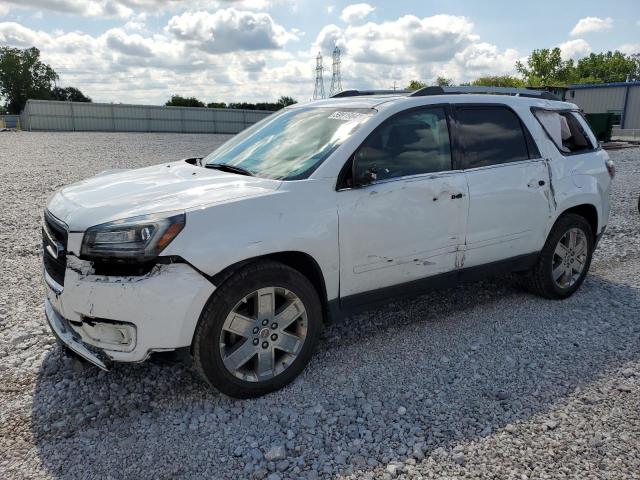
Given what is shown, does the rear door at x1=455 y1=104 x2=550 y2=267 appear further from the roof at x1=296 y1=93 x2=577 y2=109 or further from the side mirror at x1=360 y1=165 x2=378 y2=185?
the side mirror at x1=360 y1=165 x2=378 y2=185

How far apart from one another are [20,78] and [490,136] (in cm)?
10042

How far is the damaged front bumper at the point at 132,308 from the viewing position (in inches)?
115

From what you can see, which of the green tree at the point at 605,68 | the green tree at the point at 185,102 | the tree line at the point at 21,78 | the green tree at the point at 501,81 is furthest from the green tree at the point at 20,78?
the green tree at the point at 605,68

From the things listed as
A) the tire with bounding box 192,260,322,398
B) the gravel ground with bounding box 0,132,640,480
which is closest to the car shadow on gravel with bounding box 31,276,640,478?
the gravel ground with bounding box 0,132,640,480

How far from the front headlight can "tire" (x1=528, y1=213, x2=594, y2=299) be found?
3.40 meters

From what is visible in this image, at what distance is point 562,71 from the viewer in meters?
83.7

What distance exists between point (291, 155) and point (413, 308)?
6.25 ft

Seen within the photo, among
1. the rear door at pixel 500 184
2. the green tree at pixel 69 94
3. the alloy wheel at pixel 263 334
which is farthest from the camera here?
the green tree at pixel 69 94

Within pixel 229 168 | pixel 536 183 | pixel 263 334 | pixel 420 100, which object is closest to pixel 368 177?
pixel 420 100

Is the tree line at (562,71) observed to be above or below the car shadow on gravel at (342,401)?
above

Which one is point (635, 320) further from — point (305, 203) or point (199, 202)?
point (199, 202)

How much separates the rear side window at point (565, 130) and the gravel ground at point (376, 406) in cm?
151

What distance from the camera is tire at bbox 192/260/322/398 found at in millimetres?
3102

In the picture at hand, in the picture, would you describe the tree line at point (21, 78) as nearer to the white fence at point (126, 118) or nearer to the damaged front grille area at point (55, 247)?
the white fence at point (126, 118)
